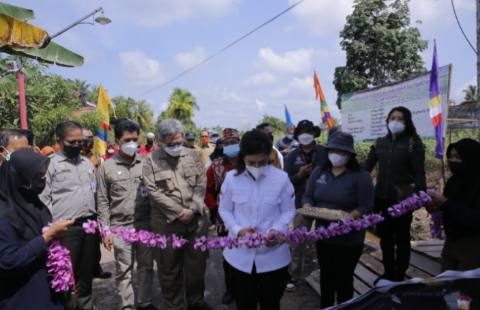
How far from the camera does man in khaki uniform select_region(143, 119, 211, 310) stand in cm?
360

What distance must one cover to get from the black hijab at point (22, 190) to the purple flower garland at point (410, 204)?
2.95 metres

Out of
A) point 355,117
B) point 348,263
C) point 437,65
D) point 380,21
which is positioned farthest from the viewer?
point 380,21

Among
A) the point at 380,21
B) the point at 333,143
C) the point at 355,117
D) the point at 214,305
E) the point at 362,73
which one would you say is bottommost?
the point at 214,305

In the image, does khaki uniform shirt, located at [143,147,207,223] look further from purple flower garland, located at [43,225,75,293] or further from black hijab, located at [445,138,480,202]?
black hijab, located at [445,138,480,202]

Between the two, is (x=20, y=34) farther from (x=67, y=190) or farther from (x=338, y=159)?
(x=338, y=159)

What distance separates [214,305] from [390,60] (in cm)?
1993

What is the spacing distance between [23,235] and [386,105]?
23.9 ft

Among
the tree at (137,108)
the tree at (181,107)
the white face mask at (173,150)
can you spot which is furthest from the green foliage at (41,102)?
the tree at (181,107)

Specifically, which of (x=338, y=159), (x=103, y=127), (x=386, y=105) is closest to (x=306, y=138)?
(x=338, y=159)

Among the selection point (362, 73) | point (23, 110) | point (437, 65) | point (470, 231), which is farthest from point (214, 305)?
point (362, 73)

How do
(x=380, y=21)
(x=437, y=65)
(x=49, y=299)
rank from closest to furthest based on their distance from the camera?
(x=49, y=299), (x=437, y=65), (x=380, y=21)

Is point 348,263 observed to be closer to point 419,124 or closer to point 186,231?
point 186,231

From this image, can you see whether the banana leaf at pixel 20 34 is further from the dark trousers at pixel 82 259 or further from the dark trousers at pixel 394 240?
the dark trousers at pixel 394 240

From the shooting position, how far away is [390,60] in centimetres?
2075
